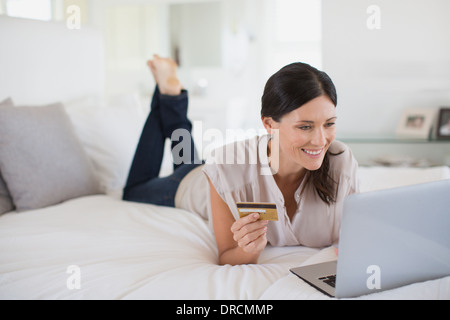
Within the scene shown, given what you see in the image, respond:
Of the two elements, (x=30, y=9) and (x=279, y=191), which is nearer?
(x=279, y=191)

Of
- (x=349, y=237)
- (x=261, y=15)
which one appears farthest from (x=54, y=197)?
(x=261, y=15)

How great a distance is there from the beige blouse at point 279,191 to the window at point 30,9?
154cm

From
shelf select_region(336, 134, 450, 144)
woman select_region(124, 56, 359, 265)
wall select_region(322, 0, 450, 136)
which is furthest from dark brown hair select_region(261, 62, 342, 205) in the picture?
shelf select_region(336, 134, 450, 144)

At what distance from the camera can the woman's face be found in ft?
3.18

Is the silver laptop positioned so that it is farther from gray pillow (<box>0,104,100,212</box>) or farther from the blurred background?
gray pillow (<box>0,104,100,212</box>)

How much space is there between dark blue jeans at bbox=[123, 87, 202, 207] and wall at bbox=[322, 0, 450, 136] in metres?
0.64

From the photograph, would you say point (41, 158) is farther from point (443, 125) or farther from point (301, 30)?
point (443, 125)

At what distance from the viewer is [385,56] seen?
1344mm

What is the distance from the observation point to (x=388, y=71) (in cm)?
141

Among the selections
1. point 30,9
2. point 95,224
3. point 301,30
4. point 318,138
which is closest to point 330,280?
point 318,138

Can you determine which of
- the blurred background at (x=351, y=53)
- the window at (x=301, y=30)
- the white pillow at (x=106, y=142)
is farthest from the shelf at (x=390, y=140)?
the white pillow at (x=106, y=142)

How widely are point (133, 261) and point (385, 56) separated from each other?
0.98m

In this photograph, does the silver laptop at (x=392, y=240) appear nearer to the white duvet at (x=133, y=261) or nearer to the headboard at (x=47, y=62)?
the white duvet at (x=133, y=261)
